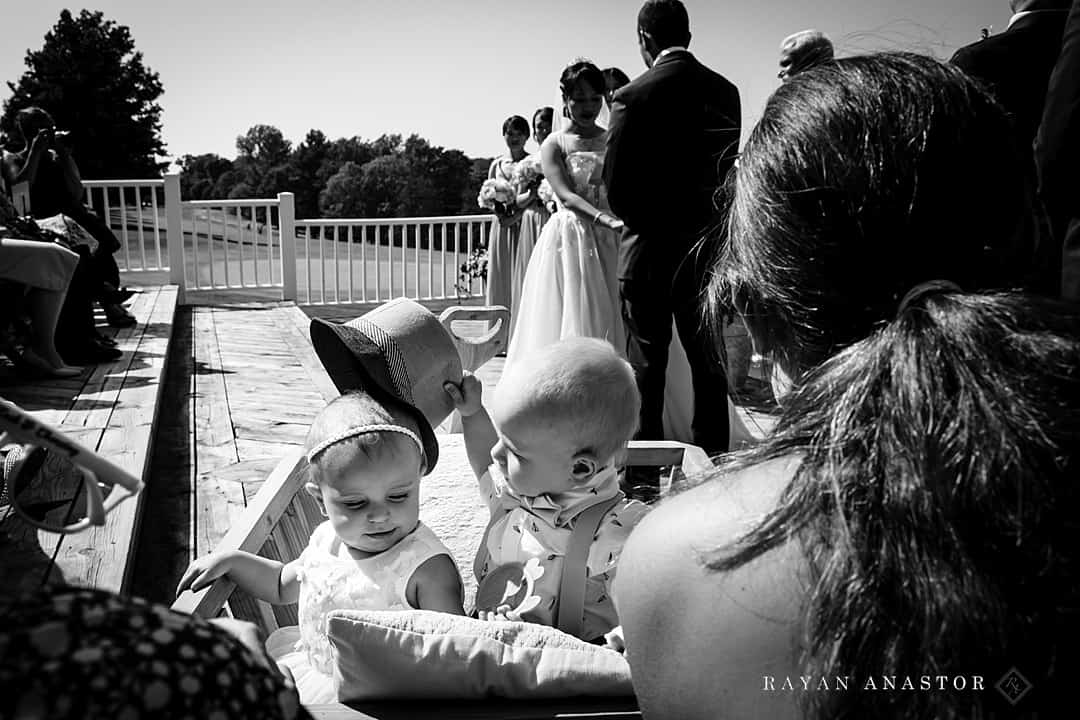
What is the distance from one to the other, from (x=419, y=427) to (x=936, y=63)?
43.3 inches

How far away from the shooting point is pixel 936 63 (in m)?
0.85

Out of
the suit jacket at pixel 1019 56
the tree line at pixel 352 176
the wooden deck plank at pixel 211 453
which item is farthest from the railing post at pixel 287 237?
the suit jacket at pixel 1019 56

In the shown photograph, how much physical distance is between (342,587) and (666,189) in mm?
2603

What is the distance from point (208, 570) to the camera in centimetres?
136

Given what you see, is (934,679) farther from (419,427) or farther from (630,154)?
(630,154)

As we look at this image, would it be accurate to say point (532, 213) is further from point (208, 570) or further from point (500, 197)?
point (208, 570)

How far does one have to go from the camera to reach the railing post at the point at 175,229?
30.9ft

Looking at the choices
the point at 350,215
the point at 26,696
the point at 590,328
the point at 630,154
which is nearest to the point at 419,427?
the point at 26,696

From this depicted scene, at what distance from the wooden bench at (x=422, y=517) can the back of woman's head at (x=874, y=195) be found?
0.51 metres

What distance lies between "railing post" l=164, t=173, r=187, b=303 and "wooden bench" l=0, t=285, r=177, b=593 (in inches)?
110

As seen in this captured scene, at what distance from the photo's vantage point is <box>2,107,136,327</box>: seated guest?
568 cm

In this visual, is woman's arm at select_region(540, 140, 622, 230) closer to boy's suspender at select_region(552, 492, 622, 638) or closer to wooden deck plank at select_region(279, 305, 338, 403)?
wooden deck plank at select_region(279, 305, 338, 403)

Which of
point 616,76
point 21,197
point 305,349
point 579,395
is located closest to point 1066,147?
point 579,395

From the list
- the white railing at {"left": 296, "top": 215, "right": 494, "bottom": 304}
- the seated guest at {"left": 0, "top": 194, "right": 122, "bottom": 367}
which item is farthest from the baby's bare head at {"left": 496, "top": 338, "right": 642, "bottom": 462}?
the white railing at {"left": 296, "top": 215, "right": 494, "bottom": 304}
